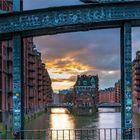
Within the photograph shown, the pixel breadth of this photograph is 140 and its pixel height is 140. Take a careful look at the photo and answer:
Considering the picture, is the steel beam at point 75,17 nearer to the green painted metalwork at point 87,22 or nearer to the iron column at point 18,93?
the green painted metalwork at point 87,22

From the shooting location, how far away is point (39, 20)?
2234cm

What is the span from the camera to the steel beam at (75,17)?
2202cm

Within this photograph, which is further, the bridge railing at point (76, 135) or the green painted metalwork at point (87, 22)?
the bridge railing at point (76, 135)

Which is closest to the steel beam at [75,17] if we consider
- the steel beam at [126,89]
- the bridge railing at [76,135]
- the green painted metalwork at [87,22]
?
the green painted metalwork at [87,22]

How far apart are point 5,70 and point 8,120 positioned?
978cm

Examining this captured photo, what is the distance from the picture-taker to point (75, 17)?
22.2 meters

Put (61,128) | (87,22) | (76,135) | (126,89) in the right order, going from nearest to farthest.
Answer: (126,89) < (87,22) < (76,135) < (61,128)

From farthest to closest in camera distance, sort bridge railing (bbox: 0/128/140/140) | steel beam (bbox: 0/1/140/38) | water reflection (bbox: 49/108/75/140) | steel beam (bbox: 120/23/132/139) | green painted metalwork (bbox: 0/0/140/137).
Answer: water reflection (bbox: 49/108/75/140), bridge railing (bbox: 0/128/140/140), steel beam (bbox: 0/1/140/38), green painted metalwork (bbox: 0/0/140/137), steel beam (bbox: 120/23/132/139)

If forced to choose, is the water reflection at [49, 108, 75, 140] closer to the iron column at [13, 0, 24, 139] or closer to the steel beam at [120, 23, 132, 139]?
the iron column at [13, 0, 24, 139]

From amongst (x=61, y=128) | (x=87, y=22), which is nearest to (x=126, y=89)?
(x=87, y=22)

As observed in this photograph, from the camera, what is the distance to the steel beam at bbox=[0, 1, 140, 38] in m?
22.0

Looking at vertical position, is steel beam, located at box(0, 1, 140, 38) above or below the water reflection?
above

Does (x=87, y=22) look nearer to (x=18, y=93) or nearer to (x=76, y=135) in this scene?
(x=18, y=93)

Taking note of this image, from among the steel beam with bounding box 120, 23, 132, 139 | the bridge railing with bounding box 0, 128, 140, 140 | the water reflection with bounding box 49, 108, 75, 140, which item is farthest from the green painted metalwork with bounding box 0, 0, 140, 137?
the water reflection with bounding box 49, 108, 75, 140
